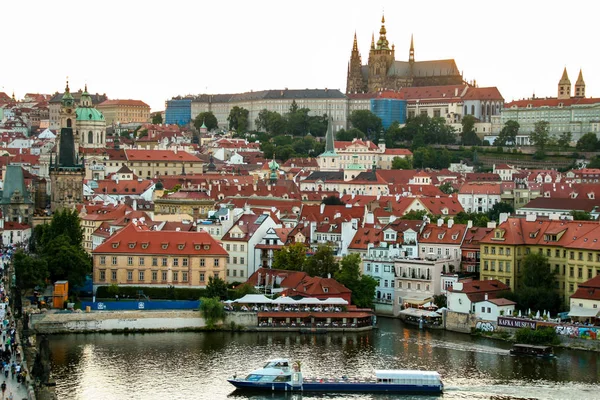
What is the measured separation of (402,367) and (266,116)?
116 m

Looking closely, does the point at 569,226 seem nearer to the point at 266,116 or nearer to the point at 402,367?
the point at 402,367

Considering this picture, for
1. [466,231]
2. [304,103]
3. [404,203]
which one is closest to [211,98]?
[304,103]

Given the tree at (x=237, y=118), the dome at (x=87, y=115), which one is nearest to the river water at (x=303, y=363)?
the dome at (x=87, y=115)

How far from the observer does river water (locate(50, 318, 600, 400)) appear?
3616cm

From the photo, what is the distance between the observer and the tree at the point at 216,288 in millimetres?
48781

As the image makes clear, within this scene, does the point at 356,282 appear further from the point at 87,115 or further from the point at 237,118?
the point at 237,118

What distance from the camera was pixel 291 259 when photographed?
52688mm

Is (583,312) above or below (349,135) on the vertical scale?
below

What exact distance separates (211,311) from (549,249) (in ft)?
48.8

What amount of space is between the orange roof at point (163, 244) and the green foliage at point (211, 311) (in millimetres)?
4937

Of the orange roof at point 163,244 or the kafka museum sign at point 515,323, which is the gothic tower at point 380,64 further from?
the kafka museum sign at point 515,323

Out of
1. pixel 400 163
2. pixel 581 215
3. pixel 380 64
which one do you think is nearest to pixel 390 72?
pixel 380 64

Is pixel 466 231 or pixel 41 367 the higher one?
pixel 466 231

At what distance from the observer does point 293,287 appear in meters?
49.6
